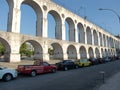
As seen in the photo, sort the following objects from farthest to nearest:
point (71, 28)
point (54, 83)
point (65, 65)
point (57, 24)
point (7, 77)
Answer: point (71, 28), point (57, 24), point (65, 65), point (7, 77), point (54, 83)

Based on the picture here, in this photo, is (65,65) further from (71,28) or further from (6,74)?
(71,28)

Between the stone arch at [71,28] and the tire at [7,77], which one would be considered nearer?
the tire at [7,77]

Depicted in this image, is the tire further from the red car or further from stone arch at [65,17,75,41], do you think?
stone arch at [65,17,75,41]

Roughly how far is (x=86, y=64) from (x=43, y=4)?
17.6m

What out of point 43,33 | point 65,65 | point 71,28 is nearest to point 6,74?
point 65,65

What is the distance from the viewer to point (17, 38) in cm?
3103

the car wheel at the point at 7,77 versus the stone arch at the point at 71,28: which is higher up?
the stone arch at the point at 71,28

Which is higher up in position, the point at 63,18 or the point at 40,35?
the point at 63,18

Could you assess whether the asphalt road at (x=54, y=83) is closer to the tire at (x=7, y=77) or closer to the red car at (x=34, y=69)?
the tire at (x=7, y=77)

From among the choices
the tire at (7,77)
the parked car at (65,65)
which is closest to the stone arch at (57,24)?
the parked car at (65,65)

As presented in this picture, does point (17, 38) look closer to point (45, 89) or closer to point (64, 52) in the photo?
point (64, 52)

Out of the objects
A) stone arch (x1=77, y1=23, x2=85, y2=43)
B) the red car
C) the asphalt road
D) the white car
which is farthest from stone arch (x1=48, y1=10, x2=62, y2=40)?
the white car

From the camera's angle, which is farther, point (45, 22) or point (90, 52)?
Result: point (90, 52)

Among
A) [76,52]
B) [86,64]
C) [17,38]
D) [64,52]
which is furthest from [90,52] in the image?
[17,38]
